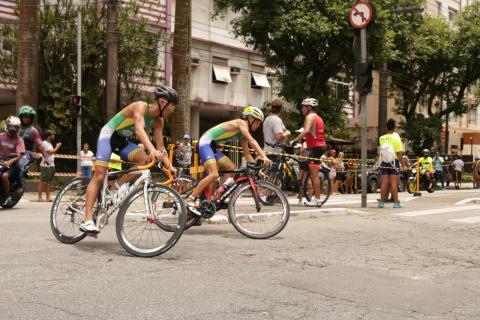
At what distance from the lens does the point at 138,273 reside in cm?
536

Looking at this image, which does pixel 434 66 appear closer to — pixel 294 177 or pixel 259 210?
pixel 294 177

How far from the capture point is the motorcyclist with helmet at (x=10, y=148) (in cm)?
1120

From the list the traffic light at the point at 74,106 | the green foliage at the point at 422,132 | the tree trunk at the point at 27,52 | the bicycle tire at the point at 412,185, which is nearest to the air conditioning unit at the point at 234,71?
the green foliage at the point at 422,132

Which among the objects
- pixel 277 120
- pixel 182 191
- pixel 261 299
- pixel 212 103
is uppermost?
Result: pixel 212 103

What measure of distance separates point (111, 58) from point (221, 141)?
12.3 meters

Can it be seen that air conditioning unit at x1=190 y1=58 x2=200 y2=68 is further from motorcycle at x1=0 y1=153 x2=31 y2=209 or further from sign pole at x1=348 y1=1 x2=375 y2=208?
motorcycle at x1=0 y1=153 x2=31 y2=209

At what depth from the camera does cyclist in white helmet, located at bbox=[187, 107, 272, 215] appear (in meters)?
7.69

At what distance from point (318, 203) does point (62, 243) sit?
566 centimetres

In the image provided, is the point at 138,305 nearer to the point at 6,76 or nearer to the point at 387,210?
the point at 387,210

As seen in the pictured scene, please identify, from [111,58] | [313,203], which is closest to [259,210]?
[313,203]

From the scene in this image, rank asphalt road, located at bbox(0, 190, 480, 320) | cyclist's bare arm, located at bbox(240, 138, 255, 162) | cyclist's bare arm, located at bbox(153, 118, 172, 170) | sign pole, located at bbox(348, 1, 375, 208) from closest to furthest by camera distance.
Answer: asphalt road, located at bbox(0, 190, 480, 320)
cyclist's bare arm, located at bbox(153, 118, 172, 170)
cyclist's bare arm, located at bbox(240, 138, 255, 162)
sign pole, located at bbox(348, 1, 375, 208)

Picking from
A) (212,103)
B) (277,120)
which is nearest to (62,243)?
(277,120)

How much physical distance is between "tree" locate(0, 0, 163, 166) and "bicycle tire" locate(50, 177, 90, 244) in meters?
14.6

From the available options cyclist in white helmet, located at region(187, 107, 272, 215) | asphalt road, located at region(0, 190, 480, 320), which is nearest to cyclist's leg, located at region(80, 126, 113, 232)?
asphalt road, located at region(0, 190, 480, 320)
